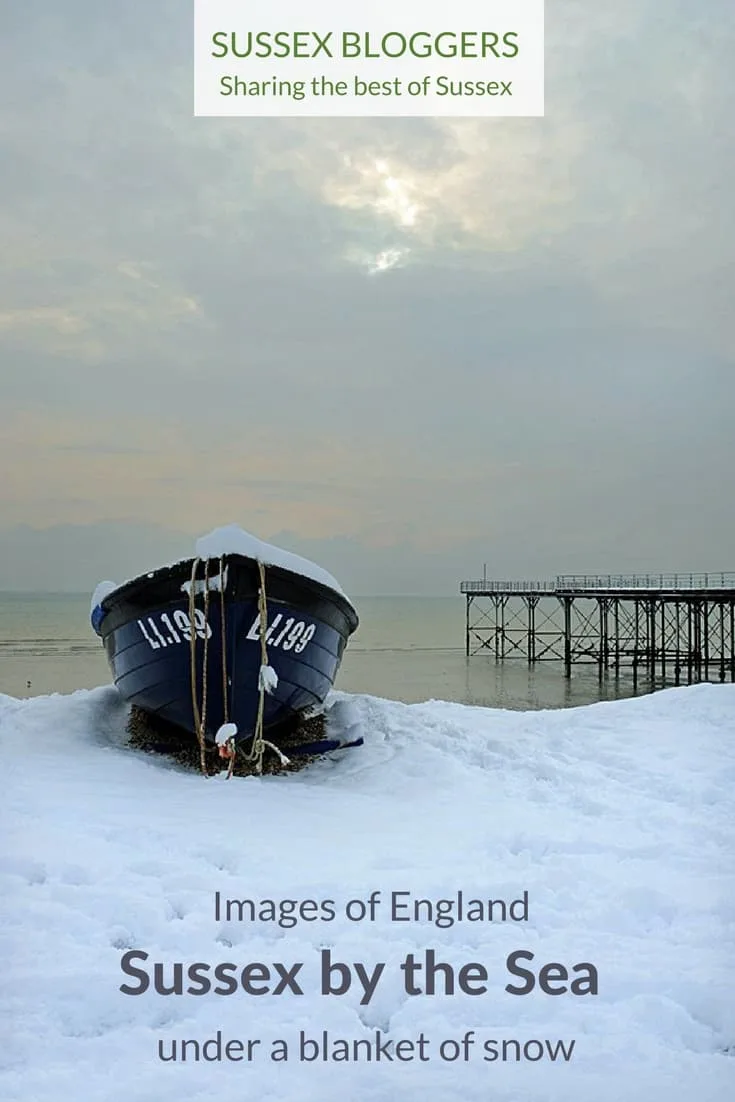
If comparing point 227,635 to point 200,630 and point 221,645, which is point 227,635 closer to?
point 221,645

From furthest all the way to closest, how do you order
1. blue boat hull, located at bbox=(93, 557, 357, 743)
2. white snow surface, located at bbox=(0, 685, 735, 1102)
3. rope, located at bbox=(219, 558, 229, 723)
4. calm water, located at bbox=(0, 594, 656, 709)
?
calm water, located at bbox=(0, 594, 656, 709)
blue boat hull, located at bbox=(93, 557, 357, 743)
rope, located at bbox=(219, 558, 229, 723)
white snow surface, located at bbox=(0, 685, 735, 1102)

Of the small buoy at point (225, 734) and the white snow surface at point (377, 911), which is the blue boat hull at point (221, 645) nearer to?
the small buoy at point (225, 734)

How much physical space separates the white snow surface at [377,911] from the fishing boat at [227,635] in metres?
0.70

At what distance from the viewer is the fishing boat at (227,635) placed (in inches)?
261

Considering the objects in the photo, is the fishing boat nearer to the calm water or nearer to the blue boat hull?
the blue boat hull

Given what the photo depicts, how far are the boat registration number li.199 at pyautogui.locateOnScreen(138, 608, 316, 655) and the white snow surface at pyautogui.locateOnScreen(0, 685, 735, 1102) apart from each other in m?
1.07

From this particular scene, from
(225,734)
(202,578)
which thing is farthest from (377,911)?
(202,578)

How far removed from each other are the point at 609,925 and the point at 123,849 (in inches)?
99.2

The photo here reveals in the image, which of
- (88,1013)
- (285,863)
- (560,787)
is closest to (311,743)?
(560,787)

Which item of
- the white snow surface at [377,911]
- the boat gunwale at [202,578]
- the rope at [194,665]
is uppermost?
the boat gunwale at [202,578]

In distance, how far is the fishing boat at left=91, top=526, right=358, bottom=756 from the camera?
21.7ft

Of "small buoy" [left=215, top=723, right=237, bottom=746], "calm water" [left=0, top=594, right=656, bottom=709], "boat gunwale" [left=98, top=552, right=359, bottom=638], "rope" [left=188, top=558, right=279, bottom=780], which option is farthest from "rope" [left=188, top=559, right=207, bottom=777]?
"calm water" [left=0, top=594, right=656, bottom=709]

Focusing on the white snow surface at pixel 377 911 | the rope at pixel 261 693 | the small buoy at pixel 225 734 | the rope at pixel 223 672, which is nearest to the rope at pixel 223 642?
the rope at pixel 223 672

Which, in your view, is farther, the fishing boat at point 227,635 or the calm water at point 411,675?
the calm water at point 411,675
